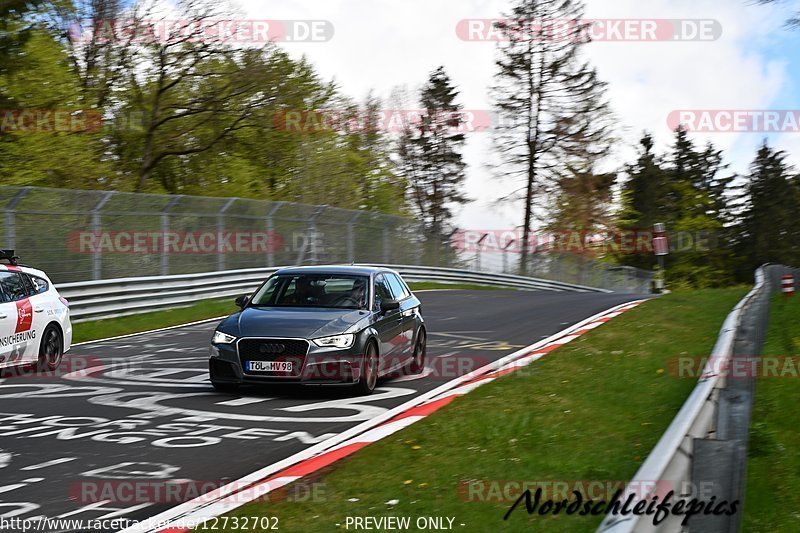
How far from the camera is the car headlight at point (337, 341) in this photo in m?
10.8

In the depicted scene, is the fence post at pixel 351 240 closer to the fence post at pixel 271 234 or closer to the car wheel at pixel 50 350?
the fence post at pixel 271 234

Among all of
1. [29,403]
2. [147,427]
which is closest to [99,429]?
[147,427]

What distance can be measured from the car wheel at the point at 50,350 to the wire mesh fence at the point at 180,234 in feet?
17.4

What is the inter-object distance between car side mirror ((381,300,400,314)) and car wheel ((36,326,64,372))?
4689 mm

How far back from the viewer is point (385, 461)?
7.31 m

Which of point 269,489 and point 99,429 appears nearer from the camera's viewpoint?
point 269,489

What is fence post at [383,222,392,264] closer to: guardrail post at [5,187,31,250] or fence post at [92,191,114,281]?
fence post at [92,191,114,281]

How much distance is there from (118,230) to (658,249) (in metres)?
14.2

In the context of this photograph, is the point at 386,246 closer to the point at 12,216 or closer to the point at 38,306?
the point at 12,216

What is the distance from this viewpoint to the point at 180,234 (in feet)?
78.4

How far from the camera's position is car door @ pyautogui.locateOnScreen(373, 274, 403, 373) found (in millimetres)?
11766

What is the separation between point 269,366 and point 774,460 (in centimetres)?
512

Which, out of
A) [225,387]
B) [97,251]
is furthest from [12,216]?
[225,387]

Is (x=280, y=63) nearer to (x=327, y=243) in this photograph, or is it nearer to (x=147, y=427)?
(x=327, y=243)
